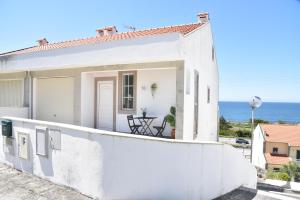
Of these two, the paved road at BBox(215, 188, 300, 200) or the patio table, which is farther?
the patio table

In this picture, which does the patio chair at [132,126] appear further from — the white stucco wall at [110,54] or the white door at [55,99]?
the white door at [55,99]

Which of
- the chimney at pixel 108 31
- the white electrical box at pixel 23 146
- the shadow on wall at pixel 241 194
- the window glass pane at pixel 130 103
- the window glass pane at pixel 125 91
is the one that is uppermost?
the chimney at pixel 108 31

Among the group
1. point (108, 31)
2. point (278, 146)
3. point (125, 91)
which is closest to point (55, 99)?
point (125, 91)

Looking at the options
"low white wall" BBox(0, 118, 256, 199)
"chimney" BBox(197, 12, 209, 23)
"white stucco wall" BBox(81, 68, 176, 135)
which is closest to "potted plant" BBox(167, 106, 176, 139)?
"white stucco wall" BBox(81, 68, 176, 135)

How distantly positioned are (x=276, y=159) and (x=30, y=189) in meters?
36.8

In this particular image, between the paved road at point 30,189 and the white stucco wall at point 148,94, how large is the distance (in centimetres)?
480

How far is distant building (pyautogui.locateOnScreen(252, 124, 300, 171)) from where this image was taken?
36500 mm

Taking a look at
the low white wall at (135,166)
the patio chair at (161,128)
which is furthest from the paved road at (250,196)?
the patio chair at (161,128)

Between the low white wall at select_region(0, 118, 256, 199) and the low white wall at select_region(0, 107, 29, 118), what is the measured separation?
A: 7.36 metres

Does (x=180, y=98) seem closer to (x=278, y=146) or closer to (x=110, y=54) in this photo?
(x=110, y=54)

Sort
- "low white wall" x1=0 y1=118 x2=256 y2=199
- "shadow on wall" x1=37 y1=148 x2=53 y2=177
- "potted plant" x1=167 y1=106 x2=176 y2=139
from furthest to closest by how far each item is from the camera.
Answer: "potted plant" x1=167 y1=106 x2=176 y2=139
"shadow on wall" x1=37 y1=148 x2=53 y2=177
"low white wall" x1=0 y1=118 x2=256 y2=199

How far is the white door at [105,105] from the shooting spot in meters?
12.8

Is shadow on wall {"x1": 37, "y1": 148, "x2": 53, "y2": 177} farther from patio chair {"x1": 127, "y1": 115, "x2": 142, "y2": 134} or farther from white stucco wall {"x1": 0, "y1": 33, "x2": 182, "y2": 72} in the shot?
patio chair {"x1": 127, "y1": 115, "x2": 142, "y2": 134}

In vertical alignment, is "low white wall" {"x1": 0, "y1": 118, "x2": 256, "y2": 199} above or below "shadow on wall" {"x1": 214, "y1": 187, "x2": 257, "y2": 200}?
above
